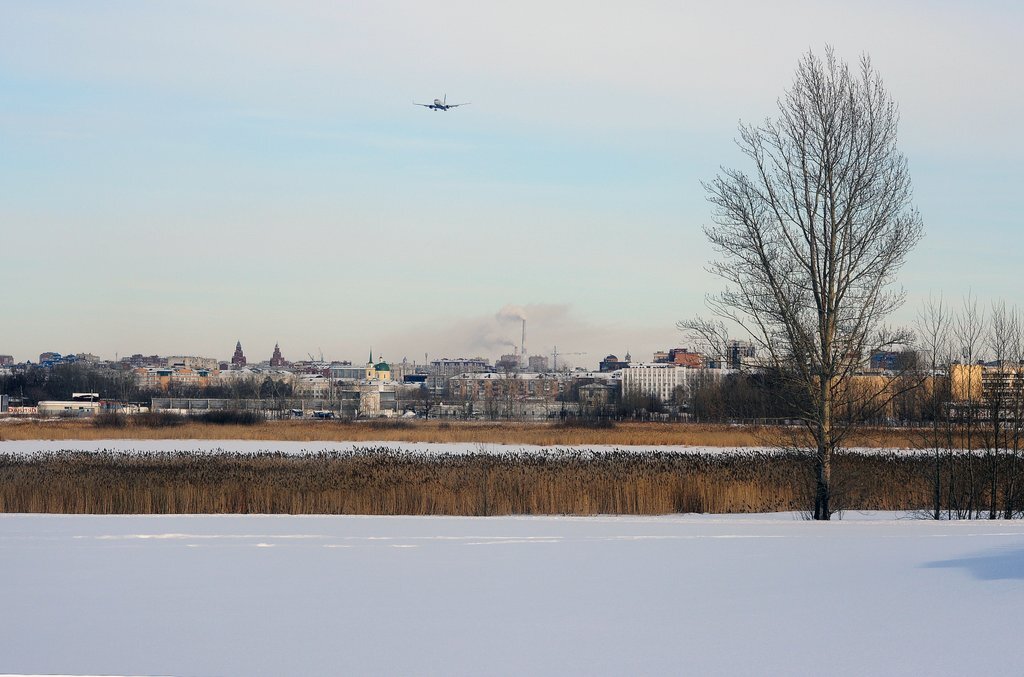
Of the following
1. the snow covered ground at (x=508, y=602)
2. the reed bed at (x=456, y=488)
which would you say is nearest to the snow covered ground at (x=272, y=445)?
the reed bed at (x=456, y=488)

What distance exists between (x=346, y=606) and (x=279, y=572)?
1.67m

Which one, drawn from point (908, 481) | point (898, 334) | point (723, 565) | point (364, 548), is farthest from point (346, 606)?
point (908, 481)

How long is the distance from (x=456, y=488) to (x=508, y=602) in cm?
1071

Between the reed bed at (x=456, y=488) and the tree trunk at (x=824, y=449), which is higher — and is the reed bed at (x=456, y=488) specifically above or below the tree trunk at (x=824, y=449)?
below

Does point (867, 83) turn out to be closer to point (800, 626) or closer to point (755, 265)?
point (755, 265)

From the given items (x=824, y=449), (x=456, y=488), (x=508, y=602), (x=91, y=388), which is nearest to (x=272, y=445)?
(x=456, y=488)

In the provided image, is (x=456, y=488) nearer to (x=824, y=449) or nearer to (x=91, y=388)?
(x=824, y=449)

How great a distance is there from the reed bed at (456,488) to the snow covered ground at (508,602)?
220 inches

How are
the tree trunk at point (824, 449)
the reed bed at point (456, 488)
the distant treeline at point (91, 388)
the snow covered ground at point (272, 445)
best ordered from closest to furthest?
the tree trunk at point (824, 449) < the reed bed at point (456, 488) < the snow covered ground at point (272, 445) < the distant treeline at point (91, 388)

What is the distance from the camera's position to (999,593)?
768cm

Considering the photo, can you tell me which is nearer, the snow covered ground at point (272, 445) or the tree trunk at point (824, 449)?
the tree trunk at point (824, 449)

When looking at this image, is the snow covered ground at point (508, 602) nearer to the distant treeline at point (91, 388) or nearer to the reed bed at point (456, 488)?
the reed bed at point (456, 488)

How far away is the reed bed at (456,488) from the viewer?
57.9 ft

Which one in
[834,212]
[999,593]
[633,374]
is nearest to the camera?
[999,593]
